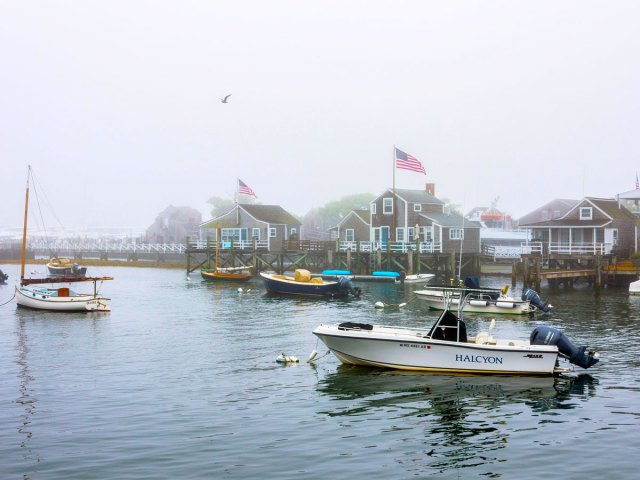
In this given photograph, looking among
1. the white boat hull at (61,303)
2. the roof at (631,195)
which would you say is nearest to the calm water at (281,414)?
the white boat hull at (61,303)

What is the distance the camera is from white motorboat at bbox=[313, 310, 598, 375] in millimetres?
24750

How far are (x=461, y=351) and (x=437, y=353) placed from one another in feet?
2.63

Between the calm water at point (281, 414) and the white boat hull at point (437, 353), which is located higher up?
the white boat hull at point (437, 353)

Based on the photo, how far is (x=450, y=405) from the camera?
71.8 feet

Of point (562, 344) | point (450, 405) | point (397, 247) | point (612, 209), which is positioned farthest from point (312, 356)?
point (397, 247)

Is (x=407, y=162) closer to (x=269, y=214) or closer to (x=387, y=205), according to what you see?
(x=387, y=205)

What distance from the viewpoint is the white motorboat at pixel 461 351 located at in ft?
81.2

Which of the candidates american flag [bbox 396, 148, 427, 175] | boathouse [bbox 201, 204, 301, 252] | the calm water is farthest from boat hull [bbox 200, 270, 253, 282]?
the calm water

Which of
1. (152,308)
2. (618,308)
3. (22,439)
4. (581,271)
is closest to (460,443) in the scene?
(22,439)

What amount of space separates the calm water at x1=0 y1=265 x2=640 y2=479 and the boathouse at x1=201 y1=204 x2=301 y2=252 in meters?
54.4

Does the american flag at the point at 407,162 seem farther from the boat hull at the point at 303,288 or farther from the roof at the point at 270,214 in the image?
the roof at the point at 270,214

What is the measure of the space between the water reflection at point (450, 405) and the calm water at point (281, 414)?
6 centimetres

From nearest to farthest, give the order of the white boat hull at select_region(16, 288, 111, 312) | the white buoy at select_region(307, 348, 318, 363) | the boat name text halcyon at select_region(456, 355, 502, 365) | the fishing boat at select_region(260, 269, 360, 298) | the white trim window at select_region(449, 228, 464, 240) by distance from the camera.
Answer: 1. the boat name text halcyon at select_region(456, 355, 502, 365)
2. the white buoy at select_region(307, 348, 318, 363)
3. the white boat hull at select_region(16, 288, 111, 312)
4. the fishing boat at select_region(260, 269, 360, 298)
5. the white trim window at select_region(449, 228, 464, 240)

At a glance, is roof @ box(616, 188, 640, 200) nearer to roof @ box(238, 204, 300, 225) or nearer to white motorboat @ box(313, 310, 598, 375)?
roof @ box(238, 204, 300, 225)
